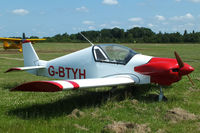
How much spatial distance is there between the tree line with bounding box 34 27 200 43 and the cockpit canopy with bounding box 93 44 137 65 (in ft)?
260

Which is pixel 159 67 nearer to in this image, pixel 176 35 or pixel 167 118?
pixel 167 118

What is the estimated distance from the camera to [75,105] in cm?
652

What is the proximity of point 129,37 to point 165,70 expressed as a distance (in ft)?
395

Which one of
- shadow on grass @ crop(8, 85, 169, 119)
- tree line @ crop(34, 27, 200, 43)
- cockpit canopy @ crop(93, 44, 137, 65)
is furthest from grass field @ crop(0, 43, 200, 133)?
tree line @ crop(34, 27, 200, 43)

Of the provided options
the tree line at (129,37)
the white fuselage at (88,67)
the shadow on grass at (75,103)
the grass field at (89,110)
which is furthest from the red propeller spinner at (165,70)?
the tree line at (129,37)

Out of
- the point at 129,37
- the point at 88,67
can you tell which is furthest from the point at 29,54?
the point at 129,37

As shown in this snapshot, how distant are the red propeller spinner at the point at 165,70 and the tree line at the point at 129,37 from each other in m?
80.1

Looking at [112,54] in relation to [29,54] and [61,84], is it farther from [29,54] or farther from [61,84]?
[29,54]

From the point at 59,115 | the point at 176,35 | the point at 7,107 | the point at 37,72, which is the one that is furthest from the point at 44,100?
the point at 176,35

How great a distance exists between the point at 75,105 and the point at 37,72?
353 centimetres

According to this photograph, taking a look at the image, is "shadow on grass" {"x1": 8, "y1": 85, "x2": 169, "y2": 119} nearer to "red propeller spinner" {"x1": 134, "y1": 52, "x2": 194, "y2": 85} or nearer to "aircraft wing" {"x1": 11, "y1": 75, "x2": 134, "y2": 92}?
"aircraft wing" {"x1": 11, "y1": 75, "x2": 134, "y2": 92}

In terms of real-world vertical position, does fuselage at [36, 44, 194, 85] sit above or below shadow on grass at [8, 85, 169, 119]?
above

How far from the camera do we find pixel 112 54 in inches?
293

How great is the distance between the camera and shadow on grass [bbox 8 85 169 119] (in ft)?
18.7
